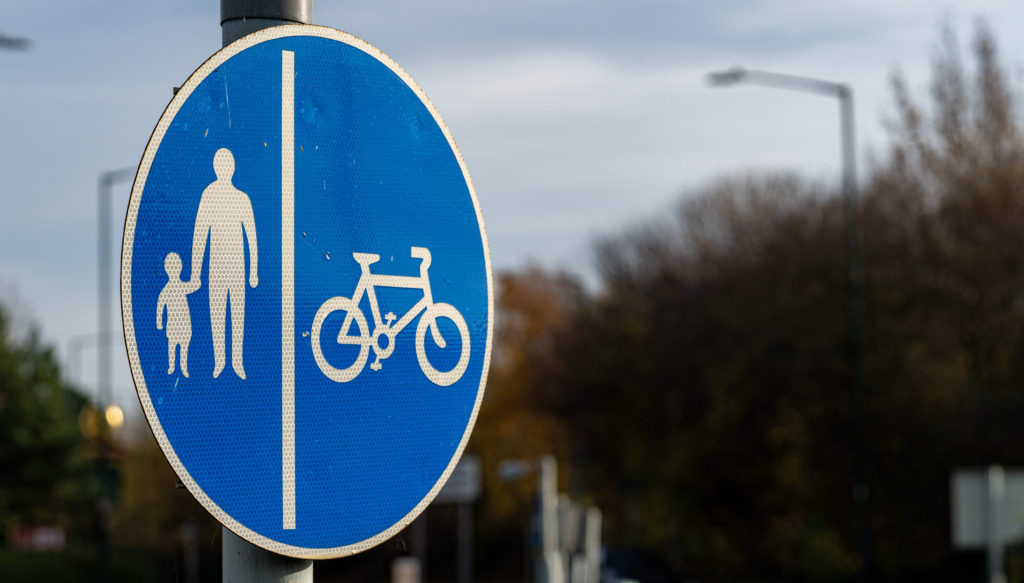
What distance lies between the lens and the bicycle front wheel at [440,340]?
7.67 feet

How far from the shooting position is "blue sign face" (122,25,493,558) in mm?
2113

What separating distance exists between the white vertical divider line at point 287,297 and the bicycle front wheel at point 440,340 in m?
0.25

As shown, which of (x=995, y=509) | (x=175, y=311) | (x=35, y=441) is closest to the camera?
(x=175, y=311)

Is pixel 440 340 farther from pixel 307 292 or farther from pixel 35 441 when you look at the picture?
pixel 35 441

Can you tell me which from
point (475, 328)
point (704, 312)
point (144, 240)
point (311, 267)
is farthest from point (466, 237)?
point (704, 312)

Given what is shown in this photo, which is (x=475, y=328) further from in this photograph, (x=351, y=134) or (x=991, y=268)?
(x=991, y=268)

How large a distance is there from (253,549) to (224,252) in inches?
19.7

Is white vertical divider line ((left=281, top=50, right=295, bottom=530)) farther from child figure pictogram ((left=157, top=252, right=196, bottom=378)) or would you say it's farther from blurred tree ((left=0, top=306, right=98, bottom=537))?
blurred tree ((left=0, top=306, right=98, bottom=537))

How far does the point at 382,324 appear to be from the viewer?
2293 mm

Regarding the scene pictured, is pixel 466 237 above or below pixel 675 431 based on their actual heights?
above

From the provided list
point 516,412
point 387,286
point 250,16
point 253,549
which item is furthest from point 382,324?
point 516,412

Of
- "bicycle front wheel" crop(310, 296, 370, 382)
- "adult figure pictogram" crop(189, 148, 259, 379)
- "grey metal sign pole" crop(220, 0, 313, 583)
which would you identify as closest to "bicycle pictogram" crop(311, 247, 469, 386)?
"bicycle front wheel" crop(310, 296, 370, 382)

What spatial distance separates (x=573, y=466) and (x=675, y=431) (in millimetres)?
3457

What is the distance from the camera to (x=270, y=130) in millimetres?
2268
